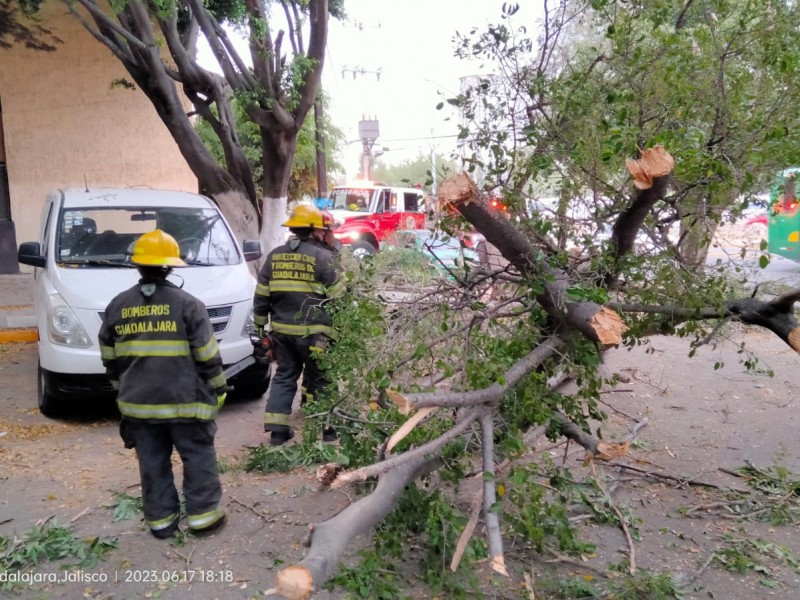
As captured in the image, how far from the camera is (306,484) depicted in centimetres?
454

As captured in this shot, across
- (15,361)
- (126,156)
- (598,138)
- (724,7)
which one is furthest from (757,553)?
(126,156)

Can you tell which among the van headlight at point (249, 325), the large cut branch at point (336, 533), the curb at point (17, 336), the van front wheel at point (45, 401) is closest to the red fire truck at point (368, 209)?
the curb at point (17, 336)

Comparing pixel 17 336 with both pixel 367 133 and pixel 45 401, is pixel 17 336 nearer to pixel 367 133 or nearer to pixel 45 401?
pixel 45 401

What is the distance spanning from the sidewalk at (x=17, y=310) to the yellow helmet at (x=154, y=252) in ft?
20.0

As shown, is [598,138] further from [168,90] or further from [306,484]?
[168,90]

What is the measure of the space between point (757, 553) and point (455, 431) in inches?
80.0

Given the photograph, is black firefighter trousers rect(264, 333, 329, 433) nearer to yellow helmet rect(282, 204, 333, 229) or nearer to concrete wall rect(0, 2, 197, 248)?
yellow helmet rect(282, 204, 333, 229)

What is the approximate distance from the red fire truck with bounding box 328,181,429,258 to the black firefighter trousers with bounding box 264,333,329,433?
10434mm

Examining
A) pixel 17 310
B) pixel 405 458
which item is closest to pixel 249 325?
pixel 405 458

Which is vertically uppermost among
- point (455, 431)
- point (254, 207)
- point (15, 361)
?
point (254, 207)

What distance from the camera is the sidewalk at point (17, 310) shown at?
883 centimetres

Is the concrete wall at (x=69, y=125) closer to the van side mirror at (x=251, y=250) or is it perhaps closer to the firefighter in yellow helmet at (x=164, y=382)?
the van side mirror at (x=251, y=250)

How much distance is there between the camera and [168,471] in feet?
12.6

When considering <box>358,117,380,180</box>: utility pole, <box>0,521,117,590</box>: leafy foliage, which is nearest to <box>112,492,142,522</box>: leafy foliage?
<box>0,521,117,590</box>: leafy foliage
